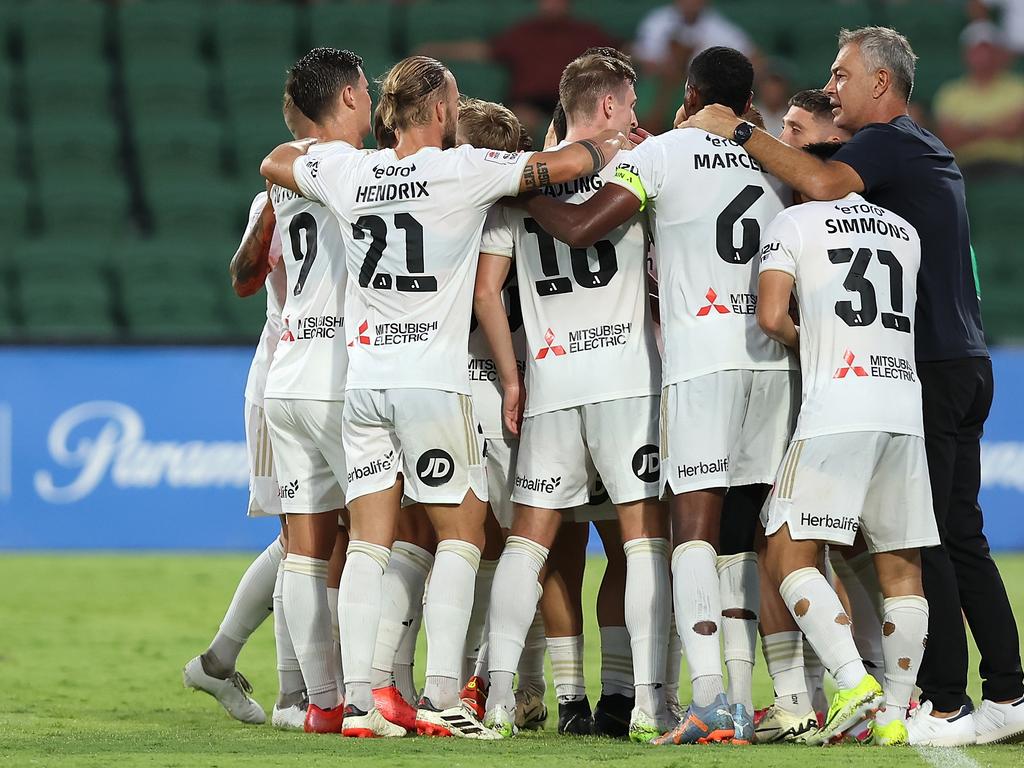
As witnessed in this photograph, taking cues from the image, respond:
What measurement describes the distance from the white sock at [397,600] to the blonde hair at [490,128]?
1.64 m

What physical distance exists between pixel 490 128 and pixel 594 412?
1269 mm

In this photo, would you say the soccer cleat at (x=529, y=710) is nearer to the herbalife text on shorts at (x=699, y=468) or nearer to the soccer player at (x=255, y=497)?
the soccer player at (x=255, y=497)

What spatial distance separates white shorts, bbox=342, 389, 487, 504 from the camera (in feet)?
18.6

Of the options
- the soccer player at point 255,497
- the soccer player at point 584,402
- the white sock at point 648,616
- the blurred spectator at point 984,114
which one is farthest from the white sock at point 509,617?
the blurred spectator at point 984,114

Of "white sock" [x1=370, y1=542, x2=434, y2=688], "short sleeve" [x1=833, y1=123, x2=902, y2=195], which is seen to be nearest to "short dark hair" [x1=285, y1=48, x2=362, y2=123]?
"white sock" [x1=370, y1=542, x2=434, y2=688]

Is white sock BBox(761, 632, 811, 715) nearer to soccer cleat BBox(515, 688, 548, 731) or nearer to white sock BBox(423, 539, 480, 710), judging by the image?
soccer cleat BBox(515, 688, 548, 731)

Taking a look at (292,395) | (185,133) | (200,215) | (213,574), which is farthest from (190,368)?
(292,395)

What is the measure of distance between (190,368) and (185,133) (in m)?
4.20

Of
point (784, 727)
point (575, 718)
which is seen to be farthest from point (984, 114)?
point (784, 727)

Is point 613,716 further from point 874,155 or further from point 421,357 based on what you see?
point 874,155

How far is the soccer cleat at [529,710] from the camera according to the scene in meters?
6.13

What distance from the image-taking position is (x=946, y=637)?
18.4 feet

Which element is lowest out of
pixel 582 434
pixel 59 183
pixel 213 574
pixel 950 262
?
pixel 213 574

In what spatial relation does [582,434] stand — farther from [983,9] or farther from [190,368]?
[983,9]
